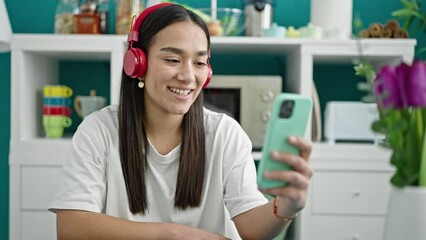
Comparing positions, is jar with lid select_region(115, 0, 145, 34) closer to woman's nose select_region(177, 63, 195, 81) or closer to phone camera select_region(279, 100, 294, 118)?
woman's nose select_region(177, 63, 195, 81)

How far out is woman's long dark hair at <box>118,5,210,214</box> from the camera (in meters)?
1.44

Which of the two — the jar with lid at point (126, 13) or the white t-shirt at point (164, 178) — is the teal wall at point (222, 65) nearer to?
the jar with lid at point (126, 13)

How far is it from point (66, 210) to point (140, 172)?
204 millimetres

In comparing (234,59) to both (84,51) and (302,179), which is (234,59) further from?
(302,179)

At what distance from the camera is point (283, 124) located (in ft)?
2.77

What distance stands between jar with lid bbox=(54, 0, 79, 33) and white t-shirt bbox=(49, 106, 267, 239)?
108 cm

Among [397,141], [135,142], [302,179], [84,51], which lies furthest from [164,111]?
[84,51]

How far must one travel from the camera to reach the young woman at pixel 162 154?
1.40 meters

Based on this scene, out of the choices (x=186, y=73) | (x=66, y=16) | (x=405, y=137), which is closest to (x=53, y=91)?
(x=66, y=16)

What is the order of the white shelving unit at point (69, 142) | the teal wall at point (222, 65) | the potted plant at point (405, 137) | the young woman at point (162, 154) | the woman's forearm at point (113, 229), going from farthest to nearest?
the teal wall at point (222, 65)
the white shelving unit at point (69, 142)
the young woman at point (162, 154)
the woman's forearm at point (113, 229)
the potted plant at point (405, 137)

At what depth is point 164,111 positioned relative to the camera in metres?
1.52

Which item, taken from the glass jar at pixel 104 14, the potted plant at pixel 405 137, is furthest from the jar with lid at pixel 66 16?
the potted plant at pixel 405 137

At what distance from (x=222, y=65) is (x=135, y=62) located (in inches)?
56.9

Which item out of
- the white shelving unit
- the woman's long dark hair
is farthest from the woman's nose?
the white shelving unit
